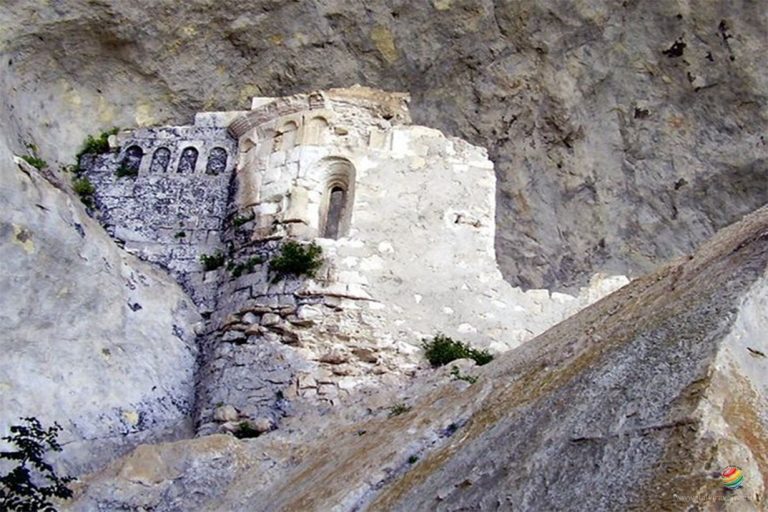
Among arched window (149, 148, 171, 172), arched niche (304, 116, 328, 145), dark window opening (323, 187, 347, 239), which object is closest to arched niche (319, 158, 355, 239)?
dark window opening (323, 187, 347, 239)

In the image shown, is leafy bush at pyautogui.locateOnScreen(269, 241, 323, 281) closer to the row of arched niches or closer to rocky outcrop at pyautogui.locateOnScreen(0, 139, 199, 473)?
rocky outcrop at pyautogui.locateOnScreen(0, 139, 199, 473)

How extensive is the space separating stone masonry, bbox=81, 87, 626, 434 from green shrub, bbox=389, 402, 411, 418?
175 cm

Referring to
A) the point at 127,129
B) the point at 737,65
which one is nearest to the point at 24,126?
the point at 127,129

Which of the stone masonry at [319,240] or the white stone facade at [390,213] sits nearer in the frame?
the stone masonry at [319,240]

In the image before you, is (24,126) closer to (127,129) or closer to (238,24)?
(127,129)

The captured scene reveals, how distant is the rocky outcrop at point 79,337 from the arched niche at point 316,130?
2.81 metres

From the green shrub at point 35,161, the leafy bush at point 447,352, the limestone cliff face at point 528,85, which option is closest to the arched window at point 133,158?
the limestone cliff face at point 528,85

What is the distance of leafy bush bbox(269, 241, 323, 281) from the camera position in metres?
12.0

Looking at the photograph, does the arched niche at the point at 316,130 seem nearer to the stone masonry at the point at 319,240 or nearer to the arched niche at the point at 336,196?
the stone masonry at the point at 319,240

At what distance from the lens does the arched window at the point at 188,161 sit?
1446cm

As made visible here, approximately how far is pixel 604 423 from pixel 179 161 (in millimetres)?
10207

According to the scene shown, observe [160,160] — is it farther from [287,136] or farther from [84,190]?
[287,136]

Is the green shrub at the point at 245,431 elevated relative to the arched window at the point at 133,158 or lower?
lower

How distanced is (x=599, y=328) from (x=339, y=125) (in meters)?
7.05
